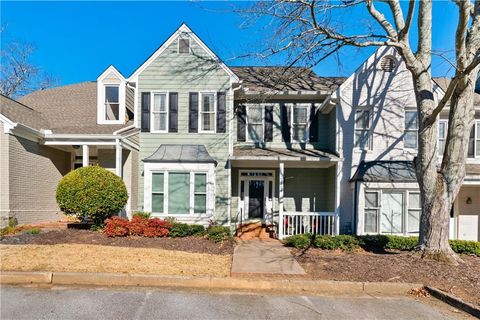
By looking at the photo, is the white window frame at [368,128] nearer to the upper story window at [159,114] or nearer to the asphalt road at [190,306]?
the asphalt road at [190,306]

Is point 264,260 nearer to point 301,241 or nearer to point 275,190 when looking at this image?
point 301,241

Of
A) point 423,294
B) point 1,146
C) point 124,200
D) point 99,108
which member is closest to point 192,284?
point 423,294

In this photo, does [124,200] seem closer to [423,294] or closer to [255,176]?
[255,176]

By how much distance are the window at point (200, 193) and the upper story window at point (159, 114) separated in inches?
102

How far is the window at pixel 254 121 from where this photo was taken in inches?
541

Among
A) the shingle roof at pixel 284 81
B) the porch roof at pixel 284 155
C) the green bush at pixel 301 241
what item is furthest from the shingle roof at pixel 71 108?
the green bush at pixel 301 241

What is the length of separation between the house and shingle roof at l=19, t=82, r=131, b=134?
4.0 inches

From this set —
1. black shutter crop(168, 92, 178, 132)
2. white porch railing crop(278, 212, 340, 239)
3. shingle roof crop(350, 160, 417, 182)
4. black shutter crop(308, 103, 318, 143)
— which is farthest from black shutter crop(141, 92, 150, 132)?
shingle roof crop(350, 160, 417, 182)

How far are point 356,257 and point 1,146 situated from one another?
1228 cm

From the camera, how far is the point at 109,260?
722cm

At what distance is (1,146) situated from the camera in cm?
1081

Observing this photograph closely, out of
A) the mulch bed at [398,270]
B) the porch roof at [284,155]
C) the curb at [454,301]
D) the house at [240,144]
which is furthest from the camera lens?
the porch roof at [284,155]

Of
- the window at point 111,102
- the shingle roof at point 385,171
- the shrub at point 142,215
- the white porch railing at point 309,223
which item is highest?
the window at point 111,102

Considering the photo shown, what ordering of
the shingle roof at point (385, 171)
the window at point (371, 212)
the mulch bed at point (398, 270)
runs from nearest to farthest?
the mulch bed at point (398, 270)
the shingle roof at point (385, 171)
the window at point (371, 212)
